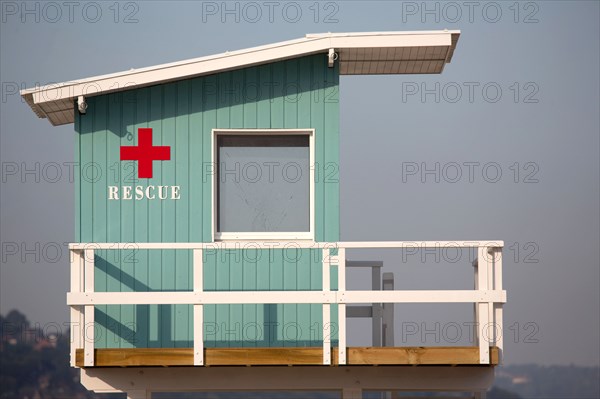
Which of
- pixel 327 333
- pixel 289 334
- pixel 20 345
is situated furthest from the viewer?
pixel 20 345

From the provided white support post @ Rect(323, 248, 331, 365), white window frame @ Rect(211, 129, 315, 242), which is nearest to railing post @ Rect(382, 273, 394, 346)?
white window frame @ Rect(211, 129, 315, 242)

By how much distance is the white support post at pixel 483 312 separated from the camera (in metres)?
13.6

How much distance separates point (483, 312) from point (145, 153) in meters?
4.51

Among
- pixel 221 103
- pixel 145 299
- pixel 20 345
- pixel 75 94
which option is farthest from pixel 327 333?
pixel 20 345

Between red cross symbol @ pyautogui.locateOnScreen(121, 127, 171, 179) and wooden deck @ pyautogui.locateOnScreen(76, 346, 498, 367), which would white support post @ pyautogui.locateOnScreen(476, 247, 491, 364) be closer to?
wooden deck @ pyautogui.locateOnScreen(76, 346, 498, 367)

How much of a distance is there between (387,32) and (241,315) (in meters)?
3.85

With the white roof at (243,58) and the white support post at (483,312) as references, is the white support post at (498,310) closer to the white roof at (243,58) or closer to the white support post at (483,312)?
the white support post at (483,312)

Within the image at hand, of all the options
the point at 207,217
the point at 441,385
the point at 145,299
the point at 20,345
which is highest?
the point at 207,217

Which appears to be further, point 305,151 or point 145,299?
point 305,151

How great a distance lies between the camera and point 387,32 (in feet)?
49.6

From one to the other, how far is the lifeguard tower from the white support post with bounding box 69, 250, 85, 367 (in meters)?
0.16

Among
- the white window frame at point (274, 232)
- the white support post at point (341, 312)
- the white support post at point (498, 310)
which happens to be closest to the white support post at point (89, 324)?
the white window frame at point (274, 232)

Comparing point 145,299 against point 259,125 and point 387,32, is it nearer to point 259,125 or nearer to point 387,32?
point 259,125

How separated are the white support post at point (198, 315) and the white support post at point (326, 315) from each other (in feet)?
4.41
